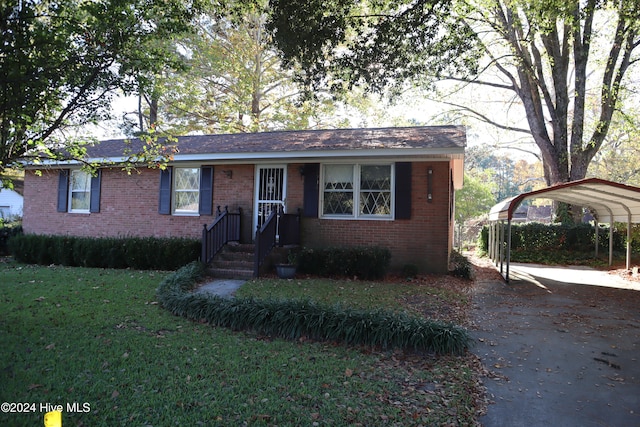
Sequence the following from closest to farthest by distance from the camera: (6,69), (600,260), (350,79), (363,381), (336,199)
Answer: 1. (363,381)
2. (6,69)
3. (350,79)
4. (336,199)
5. (600,260)

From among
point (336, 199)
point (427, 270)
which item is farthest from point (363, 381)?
point (336, 199)

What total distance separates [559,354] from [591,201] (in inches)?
382

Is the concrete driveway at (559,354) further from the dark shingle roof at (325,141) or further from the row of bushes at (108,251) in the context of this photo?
the row of bushes at (108,251)

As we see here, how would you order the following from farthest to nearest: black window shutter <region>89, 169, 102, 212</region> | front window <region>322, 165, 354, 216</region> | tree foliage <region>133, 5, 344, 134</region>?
tree foliage <region>133, 5, 344, 134</region>
black window shutter <region>89, 169, 102, 212</region>
front window <region>322, 165, 354, 216</region>

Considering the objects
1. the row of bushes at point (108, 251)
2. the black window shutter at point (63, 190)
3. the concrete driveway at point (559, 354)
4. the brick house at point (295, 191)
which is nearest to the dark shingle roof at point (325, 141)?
the brick house at point (295, 191)

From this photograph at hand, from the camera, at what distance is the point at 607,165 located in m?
31.7

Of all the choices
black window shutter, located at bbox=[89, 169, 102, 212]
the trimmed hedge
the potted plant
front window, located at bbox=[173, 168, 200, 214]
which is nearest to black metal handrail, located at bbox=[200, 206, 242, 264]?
front window, located at bbox=[173, 168, 200, 214]

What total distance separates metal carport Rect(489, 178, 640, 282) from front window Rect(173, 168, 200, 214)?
883cm

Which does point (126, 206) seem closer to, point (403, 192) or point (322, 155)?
point (322, 155)

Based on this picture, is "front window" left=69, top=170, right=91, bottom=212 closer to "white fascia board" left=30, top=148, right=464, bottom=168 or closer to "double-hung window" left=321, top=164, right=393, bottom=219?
"white fascia board" left=30, top=148, right=464, bottom=168

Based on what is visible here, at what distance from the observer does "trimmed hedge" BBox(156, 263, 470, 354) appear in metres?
4.88

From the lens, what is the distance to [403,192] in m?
10.2

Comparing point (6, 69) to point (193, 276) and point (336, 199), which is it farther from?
point (336, 199)

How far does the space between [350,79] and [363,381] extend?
5.25 metres
